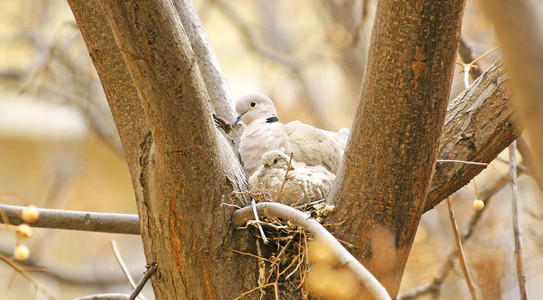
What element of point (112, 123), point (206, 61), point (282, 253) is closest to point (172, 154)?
point (282, 253)

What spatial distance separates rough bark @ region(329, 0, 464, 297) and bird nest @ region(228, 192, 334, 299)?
12 cm

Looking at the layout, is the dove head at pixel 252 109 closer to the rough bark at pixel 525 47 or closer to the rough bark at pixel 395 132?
the rough bark at pixel 395 132

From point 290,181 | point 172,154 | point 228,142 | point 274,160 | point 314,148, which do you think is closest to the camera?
point 172,154

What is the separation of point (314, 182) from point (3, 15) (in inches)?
213

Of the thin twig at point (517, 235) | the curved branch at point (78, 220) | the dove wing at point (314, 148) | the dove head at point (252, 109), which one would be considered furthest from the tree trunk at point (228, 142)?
the dove head at point (252, 109)

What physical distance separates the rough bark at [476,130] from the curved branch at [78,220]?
3.66 feet

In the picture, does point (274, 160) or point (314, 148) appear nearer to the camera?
point (274, 160)

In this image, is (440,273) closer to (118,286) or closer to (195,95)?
(195,95)

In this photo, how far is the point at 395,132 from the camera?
143cm

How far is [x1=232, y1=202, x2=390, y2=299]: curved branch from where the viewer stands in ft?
3.34

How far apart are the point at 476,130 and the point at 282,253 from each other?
68 centimetres

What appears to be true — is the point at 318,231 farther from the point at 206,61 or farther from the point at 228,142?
the point at 206,61

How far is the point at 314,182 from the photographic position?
2.02m

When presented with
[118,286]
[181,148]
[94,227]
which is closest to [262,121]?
[94,227]
